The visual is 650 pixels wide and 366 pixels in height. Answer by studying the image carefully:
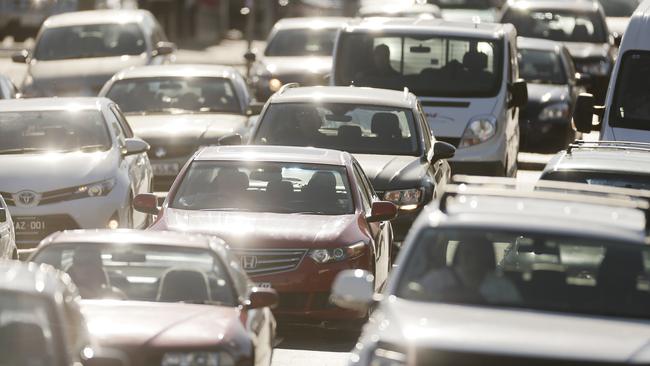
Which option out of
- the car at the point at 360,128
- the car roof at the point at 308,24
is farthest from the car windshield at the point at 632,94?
the car roof at the point at 308,24

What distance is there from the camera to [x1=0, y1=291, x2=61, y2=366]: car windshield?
8562 millimetres

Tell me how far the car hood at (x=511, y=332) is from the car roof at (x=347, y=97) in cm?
1055

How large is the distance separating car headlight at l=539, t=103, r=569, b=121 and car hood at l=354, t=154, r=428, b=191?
1081cm

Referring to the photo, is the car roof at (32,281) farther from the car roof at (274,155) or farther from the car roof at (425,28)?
the car roof at (425,28)

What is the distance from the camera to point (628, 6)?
50.2m

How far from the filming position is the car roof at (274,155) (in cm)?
1636

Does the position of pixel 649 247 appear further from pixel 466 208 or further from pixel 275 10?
pixel 275 10

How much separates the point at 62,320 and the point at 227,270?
3.13 metres

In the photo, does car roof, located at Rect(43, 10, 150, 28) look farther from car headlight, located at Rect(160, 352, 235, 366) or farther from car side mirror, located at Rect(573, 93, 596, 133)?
car headlight, located at Rect(160, 352, 235, 366)

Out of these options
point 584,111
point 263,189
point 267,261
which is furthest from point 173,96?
point 267,261

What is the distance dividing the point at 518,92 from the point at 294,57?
1039 centimetres

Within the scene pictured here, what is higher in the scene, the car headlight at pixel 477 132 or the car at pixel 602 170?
the car at pixel 602 170

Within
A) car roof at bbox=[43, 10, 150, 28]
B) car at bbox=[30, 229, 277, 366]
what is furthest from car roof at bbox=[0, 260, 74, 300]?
car roof at bbox=[43, 10, 150, 28]

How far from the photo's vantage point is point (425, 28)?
24.5 meters
